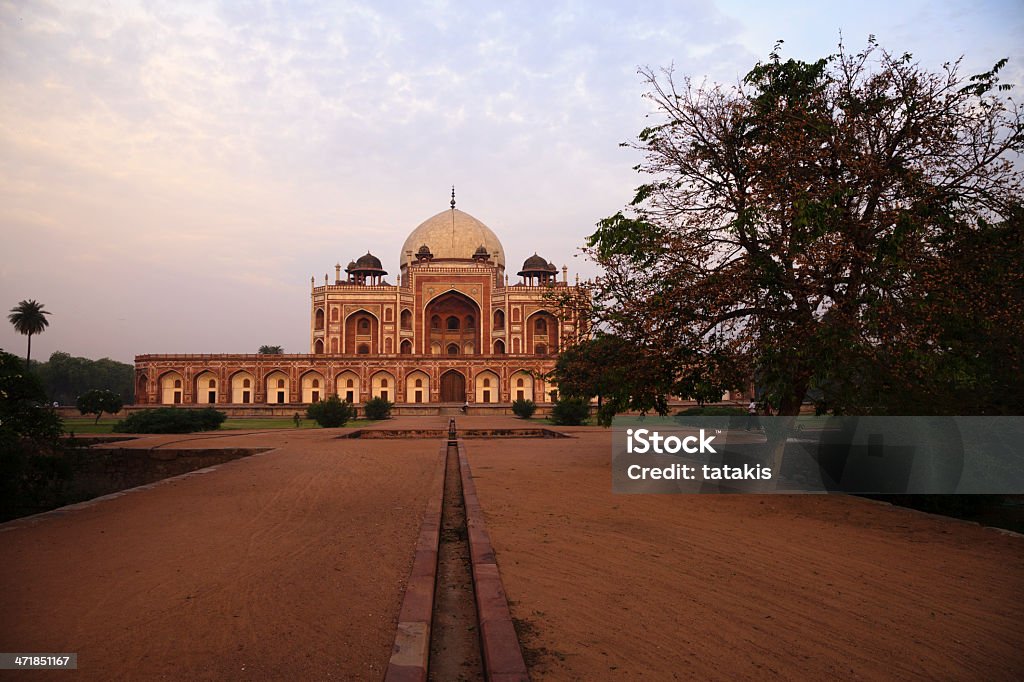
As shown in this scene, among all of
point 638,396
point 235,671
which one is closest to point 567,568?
point 235,671

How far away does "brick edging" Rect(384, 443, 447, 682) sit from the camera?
3.12 metres

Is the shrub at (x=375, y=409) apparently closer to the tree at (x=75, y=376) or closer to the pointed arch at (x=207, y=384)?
the pointed arch at (x=207, y=384)

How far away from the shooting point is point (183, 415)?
23859 mm

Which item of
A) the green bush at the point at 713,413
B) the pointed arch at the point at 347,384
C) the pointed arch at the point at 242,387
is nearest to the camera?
the green bush at the point at 713,413

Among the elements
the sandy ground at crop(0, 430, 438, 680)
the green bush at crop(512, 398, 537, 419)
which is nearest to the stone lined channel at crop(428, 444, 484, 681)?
the sandy ground at crop(0, 430, 438, 680)

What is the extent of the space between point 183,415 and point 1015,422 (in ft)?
78.0

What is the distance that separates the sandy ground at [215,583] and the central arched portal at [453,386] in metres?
39.6

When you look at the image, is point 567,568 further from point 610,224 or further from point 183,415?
point 183,415

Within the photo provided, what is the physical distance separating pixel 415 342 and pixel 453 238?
9475 millimetres

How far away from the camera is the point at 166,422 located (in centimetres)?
2355

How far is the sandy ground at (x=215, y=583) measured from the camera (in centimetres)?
336

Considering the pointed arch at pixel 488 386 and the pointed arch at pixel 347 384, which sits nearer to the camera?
the pointed arch at pixel 347 384

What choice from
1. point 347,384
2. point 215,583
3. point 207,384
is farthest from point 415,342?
point 215,583
